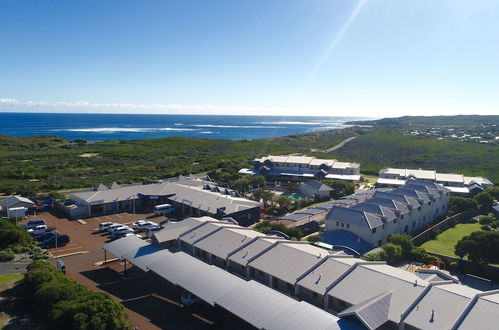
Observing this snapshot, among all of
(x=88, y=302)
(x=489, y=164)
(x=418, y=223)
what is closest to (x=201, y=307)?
(x=88, y=302)

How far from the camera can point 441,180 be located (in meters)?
59.5

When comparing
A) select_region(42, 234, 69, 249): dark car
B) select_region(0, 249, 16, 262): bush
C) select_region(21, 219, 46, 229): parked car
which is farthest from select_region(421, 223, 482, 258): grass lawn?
select_region(21, 219, 46, 229): parked car

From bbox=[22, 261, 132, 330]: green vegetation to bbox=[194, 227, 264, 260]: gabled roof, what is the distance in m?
8.74

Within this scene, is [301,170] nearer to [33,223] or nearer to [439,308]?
[33,223]

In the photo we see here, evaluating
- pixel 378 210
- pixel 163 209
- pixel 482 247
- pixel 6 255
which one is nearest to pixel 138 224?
pixel 163 209

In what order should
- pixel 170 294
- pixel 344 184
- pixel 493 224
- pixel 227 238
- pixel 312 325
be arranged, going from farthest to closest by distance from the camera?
pixel 344 184, pixel 493 224, pixel 227 238, pixel 170 294, pixel 312 325

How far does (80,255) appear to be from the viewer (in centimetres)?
3120

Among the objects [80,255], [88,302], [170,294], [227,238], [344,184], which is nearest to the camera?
[88,302]

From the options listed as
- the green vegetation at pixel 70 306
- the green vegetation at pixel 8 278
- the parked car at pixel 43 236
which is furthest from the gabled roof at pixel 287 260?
the parked car at pixel 43 236

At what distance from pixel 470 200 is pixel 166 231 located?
131 ft

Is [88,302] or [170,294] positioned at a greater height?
[88,302]

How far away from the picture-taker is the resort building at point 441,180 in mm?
57147

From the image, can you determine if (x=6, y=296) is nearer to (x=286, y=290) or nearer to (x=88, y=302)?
(x=88, y=302)

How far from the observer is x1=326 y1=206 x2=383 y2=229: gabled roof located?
112 feet
